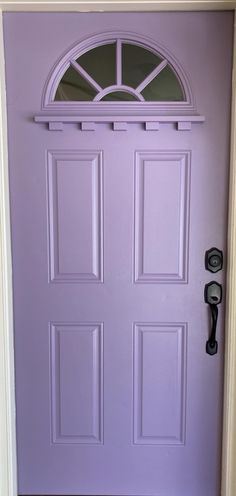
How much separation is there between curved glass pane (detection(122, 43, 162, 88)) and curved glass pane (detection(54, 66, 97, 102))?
146mm

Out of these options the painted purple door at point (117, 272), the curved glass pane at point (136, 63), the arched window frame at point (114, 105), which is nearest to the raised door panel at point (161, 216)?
the painted purple door at point (117, 272)

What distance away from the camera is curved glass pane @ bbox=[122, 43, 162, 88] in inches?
63.6

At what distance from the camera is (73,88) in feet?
5.32

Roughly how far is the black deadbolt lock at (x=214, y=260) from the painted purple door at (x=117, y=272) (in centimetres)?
2

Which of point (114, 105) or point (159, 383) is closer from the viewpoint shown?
point (114, 105)

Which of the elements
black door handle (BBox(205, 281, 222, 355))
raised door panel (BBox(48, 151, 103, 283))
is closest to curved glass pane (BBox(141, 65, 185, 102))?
raised door panel (BBox(48, 151, 103, 283))

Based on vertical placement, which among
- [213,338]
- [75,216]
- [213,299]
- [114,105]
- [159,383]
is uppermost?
[114,105]

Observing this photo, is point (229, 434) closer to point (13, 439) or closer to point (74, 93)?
point (13, 439)

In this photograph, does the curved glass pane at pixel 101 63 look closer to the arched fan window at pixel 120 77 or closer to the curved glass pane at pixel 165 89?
the arched fan window at pixel 120 77

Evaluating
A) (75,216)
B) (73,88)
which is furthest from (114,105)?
(75,216)

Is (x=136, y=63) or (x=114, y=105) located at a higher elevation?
(x=136, y=63)

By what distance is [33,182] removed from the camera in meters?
1.65

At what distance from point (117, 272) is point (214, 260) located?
39cm

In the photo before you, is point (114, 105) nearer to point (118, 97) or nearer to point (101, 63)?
point (118, 97)
